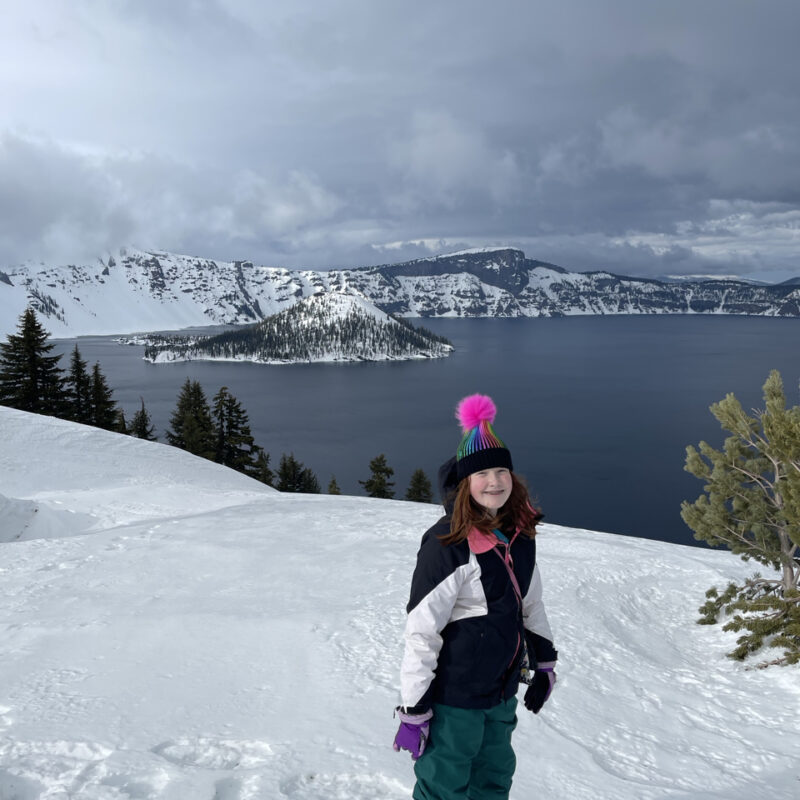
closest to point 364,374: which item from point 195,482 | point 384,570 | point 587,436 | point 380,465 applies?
point 587,436

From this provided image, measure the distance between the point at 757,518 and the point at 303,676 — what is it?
7.32 metres

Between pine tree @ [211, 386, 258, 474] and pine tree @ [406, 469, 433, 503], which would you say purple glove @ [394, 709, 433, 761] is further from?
pine tree @ [406, 469, 433, 503]

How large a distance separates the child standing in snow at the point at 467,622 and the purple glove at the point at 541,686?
0.70ft

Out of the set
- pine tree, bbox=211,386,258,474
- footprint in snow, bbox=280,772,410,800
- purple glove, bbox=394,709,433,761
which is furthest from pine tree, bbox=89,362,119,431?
purple glove, bbox=394,709,433,761

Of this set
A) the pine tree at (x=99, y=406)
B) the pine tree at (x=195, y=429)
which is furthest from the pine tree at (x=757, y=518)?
the pine tree at (x=99, y=406)

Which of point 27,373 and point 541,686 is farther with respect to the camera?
point 27,373

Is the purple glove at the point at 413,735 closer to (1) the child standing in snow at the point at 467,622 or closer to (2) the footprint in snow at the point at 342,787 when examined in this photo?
(1) the child standing in snow at the point at 467,622

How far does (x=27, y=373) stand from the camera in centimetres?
3853

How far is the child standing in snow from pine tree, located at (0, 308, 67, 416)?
4212 centimetres

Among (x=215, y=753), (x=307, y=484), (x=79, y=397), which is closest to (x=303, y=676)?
(x=215, y=753)

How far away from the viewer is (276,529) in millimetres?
12445

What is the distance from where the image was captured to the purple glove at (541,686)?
384cm

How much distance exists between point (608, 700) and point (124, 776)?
4.94m

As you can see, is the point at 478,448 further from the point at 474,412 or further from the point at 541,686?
the point at 541,686
